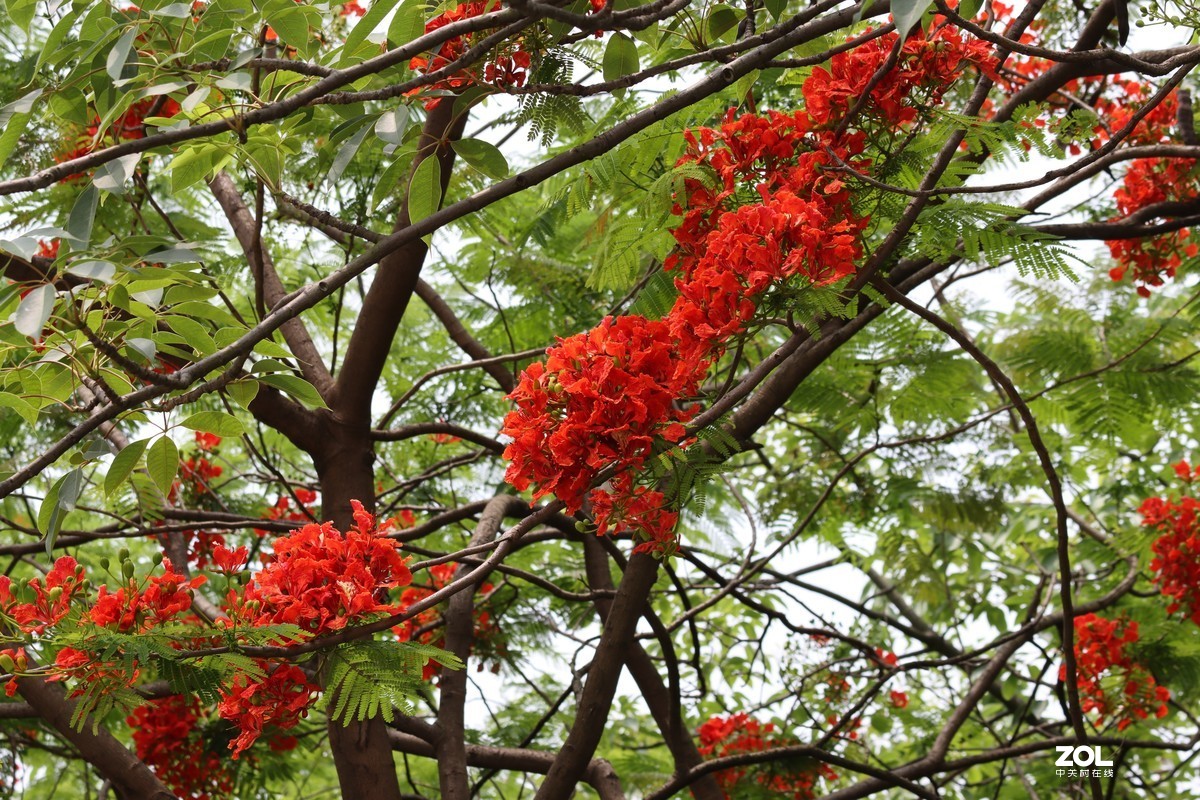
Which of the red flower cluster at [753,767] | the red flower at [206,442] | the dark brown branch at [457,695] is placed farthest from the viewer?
the red flower at [206,442]

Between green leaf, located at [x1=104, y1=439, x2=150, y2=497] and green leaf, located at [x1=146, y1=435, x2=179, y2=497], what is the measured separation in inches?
1.7

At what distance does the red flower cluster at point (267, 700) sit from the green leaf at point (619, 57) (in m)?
1.41

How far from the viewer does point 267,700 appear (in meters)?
2.28

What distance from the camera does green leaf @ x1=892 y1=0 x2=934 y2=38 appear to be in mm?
1318

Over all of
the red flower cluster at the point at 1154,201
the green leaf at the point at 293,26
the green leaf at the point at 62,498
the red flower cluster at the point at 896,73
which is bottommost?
the green leaf at the point at 62,498

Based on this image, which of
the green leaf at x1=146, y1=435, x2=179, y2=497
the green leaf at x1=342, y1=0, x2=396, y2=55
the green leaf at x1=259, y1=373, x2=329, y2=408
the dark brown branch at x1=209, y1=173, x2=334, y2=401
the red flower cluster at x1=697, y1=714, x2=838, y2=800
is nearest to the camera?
the green leaf at x1=342, y1=0, x2=396, y2=55

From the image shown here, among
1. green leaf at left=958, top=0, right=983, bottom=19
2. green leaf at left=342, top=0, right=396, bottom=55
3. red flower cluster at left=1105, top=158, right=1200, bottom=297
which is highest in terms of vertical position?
red flower cluster at left=1105, top=158, right=1200, bottom=297

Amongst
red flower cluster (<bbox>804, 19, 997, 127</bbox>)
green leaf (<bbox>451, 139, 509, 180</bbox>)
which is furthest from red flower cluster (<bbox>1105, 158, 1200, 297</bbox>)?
green leaf (<bbox>451, 139, 509, 180</bbox>)

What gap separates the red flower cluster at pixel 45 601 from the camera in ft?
7.24

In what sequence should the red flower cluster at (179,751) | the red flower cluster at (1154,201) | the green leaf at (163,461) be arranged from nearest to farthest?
the green leaf at (163,461), the red flower cluster at (1154,201), the red flower cluster at (179,751)

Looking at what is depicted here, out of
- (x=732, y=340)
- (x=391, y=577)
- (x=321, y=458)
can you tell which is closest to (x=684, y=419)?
(x=732, y=340)

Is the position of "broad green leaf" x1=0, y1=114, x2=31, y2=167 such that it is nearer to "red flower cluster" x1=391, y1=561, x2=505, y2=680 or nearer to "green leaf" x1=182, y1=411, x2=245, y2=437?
"green leaf" x1=182, y1=411, x2=245, y2=437

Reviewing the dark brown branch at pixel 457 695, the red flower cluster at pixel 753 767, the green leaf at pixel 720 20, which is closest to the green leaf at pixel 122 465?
the green leaf at pixel 720 20

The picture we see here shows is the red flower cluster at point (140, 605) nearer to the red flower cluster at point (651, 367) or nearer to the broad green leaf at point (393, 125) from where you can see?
the red flower cluster at point (651, 367)
